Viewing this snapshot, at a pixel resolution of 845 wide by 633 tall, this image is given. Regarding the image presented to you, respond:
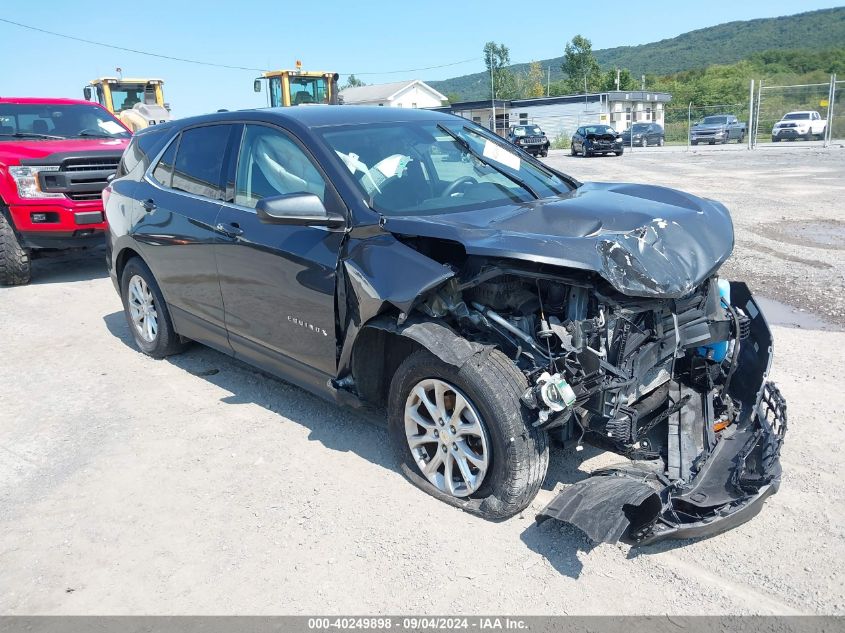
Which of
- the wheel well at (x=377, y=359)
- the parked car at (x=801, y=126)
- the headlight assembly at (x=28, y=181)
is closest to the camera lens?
the wheel well at (x=377, y=359)

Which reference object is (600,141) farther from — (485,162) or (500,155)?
(485,162)

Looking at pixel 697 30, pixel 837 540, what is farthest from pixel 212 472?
pixel 697 30

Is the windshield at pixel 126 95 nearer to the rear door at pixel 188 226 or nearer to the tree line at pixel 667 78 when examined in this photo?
the rear door at pixel 188 226

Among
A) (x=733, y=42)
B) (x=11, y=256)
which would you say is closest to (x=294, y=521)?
(x=11, y=256)

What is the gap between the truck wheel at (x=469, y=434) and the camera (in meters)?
3.19

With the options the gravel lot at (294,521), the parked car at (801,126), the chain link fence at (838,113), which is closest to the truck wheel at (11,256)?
the gravel lot at (294,521)

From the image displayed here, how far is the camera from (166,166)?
5.35 metres

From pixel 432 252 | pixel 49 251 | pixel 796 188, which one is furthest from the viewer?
pixel 796 188

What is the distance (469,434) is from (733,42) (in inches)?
6282

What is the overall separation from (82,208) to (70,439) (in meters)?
4.91

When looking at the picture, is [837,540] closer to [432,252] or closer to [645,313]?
[645,313]

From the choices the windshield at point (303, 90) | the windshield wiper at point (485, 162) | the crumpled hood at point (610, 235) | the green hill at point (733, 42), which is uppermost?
the green hill at point (733, 42)

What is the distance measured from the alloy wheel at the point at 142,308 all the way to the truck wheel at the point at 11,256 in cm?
370

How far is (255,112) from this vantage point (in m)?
4.54
